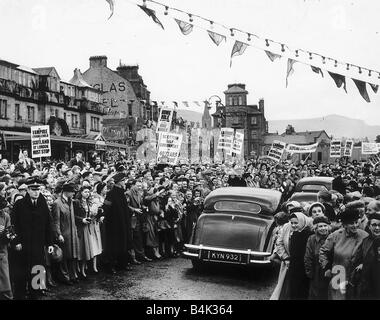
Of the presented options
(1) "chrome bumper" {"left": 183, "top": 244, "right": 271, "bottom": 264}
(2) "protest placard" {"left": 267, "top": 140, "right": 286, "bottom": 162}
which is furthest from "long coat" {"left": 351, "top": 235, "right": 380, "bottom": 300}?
(2) "protest placard" {"left": 267, "top": 140, "right": 286, "bottom": 162}

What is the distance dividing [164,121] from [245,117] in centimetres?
6049

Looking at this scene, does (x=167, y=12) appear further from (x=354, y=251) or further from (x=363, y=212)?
(x=354, y=251)

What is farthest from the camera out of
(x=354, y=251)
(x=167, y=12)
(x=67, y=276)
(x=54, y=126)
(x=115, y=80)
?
(x=115, y=80)

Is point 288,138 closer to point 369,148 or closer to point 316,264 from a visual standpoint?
point 369,148

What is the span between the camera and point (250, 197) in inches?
403

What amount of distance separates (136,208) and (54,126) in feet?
116

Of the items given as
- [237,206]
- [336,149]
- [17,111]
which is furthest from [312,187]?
[17,111]

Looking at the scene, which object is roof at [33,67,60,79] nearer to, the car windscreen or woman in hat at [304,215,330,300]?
the car windscreen

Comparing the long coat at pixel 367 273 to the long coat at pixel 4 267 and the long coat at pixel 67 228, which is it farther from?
the long coat at pixel 67 228

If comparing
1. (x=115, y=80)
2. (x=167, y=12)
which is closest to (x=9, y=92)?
(x=115, y=80)

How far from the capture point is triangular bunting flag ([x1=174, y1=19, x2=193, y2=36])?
33.4ft

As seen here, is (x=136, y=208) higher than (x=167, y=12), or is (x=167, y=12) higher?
(x=167, y=12)

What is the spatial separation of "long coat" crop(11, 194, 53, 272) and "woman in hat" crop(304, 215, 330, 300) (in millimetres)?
4405

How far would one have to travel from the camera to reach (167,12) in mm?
9734
